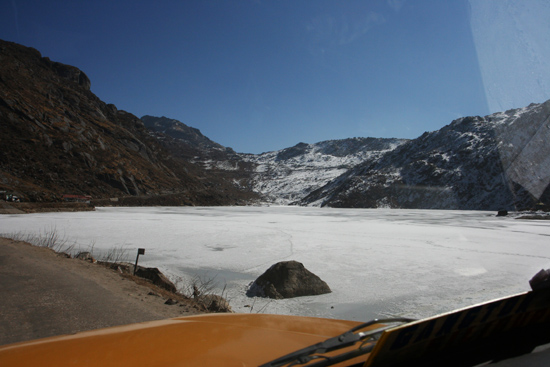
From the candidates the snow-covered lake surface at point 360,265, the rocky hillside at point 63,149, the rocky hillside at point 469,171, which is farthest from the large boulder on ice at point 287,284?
the rocky hillside at point 469,171

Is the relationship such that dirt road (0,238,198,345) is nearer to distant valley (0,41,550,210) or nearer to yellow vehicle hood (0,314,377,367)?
yellow vehicle hood (0,314,377,367)

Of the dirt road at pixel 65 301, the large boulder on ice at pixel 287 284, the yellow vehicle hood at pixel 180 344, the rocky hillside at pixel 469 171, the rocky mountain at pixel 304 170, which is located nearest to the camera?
the yellow vehicle hood at pixel 180 344

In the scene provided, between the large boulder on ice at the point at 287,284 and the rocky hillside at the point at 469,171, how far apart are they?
59469mm

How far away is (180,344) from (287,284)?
4.52 m

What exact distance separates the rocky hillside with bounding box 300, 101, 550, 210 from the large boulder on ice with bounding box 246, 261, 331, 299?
59469mm

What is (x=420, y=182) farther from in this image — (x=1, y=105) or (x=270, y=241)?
(x=1, y=105)

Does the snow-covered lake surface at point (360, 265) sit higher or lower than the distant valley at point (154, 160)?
lower

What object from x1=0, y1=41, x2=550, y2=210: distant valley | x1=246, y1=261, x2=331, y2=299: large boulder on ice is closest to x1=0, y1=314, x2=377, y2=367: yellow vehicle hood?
x1=246, y1=261, x2=331, y2=299: large boulder on ice

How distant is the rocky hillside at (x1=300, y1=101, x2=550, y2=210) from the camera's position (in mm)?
55750

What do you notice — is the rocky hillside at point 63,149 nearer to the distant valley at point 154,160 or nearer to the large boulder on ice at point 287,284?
the distant valley at point 154,160

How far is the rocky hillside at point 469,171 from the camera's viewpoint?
5575 centimetres

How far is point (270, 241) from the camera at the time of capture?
43.1 ft

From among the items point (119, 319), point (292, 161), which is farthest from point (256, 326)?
point (292, 161)

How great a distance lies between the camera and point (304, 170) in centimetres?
14388
